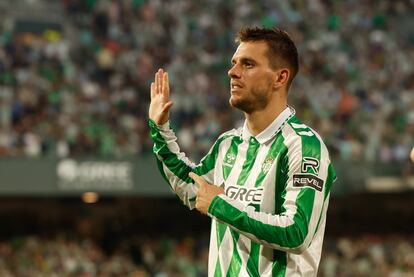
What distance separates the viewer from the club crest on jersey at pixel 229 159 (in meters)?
4.90

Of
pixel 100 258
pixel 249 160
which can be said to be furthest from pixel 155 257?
pixel 249 160

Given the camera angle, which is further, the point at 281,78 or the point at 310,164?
the point at 281,78

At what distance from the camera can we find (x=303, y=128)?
4.72 meters

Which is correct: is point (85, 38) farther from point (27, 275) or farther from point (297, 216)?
point (297, 216)

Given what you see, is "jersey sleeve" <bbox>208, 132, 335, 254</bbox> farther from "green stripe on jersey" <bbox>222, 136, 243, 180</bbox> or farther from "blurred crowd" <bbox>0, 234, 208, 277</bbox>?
"blurred crowd" <bbox>0, 234, 208, 277</bbox>

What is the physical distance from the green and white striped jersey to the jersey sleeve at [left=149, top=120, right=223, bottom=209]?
0.28 feet

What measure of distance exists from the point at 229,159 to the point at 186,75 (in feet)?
51.9

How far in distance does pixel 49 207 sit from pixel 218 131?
360 centimetres

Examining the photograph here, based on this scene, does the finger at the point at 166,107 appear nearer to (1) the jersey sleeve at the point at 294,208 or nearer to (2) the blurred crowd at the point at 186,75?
(1) the jersey sleeve at the point at 294,208

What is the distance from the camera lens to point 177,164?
16.9 feet

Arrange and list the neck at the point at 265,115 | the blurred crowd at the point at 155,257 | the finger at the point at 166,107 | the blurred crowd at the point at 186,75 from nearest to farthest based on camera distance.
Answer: the neck at the point at 265,115, the finger at the point at 166,107, the blurred crowd at the point at 155,257, the blurred crowd at the point at 186,75

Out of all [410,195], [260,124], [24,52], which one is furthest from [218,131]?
[260,124]

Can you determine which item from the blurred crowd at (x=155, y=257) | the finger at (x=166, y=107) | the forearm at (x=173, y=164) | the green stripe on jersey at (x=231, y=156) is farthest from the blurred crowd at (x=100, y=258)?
the green stripe on jersey at (x=231, y=156)

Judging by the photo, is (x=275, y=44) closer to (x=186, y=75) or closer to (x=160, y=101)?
(x=160, y=101)
